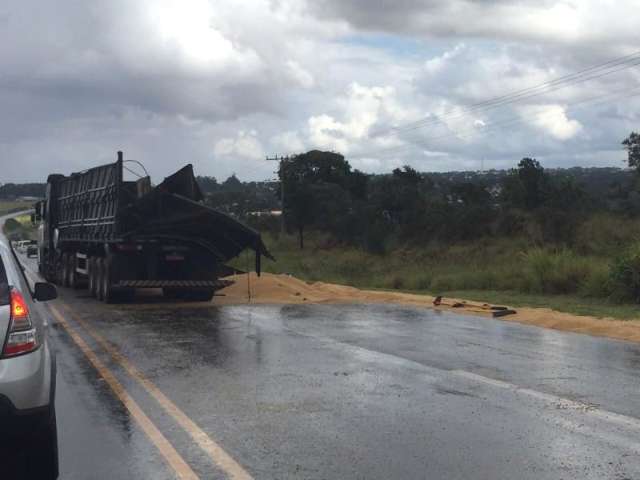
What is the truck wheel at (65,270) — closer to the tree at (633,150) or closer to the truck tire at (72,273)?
the truck tire at (72,273)

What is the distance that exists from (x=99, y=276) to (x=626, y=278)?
39.0 feet

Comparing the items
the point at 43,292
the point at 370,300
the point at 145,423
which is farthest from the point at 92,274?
the point at 145,423

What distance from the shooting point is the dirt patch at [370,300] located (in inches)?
559

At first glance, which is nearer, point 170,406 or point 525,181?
point 170,406

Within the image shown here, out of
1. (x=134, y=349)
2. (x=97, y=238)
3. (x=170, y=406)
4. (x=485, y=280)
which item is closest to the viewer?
(x=170, y=406)

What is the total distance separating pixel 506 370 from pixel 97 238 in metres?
12.8

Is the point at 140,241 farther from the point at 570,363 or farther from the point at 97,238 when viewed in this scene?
the point at 570,363

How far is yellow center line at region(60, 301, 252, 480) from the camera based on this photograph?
19.0 feet

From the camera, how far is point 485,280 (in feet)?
76.7

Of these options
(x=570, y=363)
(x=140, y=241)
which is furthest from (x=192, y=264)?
(x=570, y=363)

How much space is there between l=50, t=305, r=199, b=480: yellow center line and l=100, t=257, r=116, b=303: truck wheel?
6.91 m

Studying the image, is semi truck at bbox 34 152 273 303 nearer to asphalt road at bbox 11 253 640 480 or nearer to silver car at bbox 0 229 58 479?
asphalt road at bbox 11 253 640 480

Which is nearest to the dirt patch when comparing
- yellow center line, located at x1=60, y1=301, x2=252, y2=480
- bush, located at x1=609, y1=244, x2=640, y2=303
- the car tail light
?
bush, located at x1=609, y1=244, x2=640, y2=303

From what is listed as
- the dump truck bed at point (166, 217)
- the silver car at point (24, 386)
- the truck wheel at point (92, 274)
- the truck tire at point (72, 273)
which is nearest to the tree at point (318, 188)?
the truck tire at point (72, 273)
